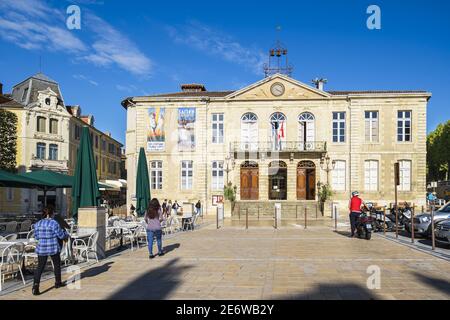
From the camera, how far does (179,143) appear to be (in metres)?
33.9

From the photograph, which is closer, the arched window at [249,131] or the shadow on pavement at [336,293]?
the shadow on pavement at [336,293]

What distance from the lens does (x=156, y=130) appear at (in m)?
34.2

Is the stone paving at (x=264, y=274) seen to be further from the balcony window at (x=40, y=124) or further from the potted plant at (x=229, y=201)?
the balcony window at (x=40, y=124)

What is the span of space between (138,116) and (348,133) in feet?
54.7

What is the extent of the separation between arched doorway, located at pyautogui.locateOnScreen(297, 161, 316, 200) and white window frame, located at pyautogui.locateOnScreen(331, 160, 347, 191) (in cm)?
151

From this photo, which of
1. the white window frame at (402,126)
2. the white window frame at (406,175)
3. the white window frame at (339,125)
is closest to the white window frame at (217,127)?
the white window frame at (339,125)

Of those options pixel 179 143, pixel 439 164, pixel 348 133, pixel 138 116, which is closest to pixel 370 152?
pixel 348 133

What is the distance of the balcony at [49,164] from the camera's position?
1430 inches

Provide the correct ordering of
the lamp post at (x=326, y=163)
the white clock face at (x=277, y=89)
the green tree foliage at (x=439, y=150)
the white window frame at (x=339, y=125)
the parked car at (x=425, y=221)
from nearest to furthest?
the parked car at (x=425, y=221)
the lamp post at (x=326, y=163)
the white window frame at (x=339, y=125)
the white clock face at (x=277, y=89)
the green tree foliage at (x=439, y=150)

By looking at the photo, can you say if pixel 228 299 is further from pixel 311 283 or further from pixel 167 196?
pixel 167 196

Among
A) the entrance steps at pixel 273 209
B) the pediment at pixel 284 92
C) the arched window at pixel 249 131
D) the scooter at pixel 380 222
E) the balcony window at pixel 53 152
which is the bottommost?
the entrance steps at pixel 273 209

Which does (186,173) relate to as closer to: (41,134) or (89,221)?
(41,134)

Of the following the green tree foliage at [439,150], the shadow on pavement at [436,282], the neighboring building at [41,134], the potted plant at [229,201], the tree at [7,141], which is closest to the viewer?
the shadow on pavement at [436,282]
